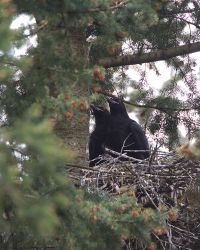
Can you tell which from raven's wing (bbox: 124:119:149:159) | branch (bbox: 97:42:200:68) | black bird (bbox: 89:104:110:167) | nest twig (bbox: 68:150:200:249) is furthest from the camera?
black bird (bbox: 89:104:110:167)

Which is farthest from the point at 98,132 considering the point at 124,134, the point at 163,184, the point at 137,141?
the point at 163,184

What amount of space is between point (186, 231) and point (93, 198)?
1.55m

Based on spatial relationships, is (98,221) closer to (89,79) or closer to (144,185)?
(89,79)

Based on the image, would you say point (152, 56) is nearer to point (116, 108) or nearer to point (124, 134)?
point (124, 134)

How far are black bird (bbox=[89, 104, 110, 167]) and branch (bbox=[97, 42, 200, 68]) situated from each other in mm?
1798

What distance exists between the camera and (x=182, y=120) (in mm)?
7871

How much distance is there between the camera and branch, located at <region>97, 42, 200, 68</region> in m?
6.85

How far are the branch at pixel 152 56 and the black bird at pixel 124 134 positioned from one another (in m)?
1.22

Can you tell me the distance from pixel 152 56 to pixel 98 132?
2.13 meters

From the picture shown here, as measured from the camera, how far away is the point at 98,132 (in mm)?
8750

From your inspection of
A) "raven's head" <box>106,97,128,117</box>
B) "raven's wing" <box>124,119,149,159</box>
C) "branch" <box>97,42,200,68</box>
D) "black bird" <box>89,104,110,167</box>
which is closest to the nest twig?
"branch" <box>97,42,200,68</box>

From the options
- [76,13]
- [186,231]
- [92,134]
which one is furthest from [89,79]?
[92,134]

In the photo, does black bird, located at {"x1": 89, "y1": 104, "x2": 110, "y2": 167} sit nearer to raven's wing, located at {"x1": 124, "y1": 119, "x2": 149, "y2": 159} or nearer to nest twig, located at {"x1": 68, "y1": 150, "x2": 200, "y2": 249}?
raven's wing, located at {"x1": 124, "y1": 119, "x2": 149, "y2": 159}

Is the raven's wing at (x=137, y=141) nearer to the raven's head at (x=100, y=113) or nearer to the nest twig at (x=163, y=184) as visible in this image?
the raven's head at (x=100, y=113)
